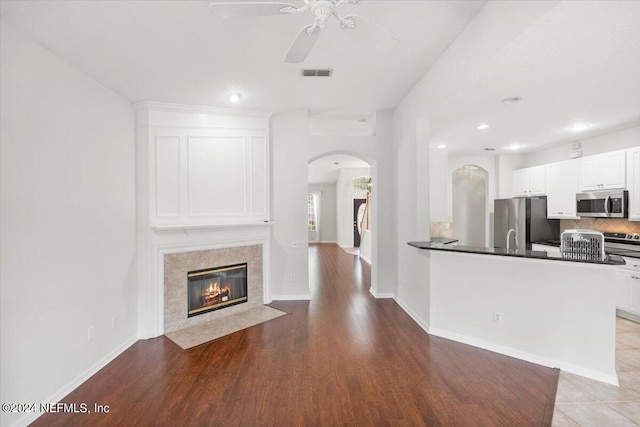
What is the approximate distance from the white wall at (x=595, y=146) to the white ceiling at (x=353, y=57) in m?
0.37

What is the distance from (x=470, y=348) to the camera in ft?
10.1

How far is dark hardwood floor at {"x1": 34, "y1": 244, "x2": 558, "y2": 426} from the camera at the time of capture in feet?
6.84

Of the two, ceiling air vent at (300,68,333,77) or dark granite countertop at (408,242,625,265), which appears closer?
dark granite countertop at (408,242,625,265)

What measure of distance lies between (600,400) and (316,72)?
12.5 ft

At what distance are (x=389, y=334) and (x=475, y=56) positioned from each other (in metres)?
2.95

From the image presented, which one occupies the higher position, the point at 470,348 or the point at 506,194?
the point at 506,194

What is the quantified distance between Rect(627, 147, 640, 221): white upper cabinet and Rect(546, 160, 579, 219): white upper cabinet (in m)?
0.81

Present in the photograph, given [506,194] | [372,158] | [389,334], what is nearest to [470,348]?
[389,334]

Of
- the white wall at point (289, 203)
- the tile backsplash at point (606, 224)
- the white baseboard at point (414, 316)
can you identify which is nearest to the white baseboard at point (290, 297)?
the white wall at point (289, 203)

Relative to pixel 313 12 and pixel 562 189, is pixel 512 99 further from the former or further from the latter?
pixel 562 189

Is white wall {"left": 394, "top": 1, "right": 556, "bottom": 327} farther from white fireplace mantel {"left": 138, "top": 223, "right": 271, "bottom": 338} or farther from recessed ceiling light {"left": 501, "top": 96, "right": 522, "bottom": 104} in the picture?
white fireplace mantel {"left": 138, "top": 223, "right": 271, "bottom": 338}

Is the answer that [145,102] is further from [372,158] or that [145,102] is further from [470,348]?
[470,348]

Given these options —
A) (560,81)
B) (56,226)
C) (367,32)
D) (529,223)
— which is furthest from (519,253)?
(56,226)

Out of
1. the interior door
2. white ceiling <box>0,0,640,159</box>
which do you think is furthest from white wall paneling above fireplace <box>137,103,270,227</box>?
the interior door
